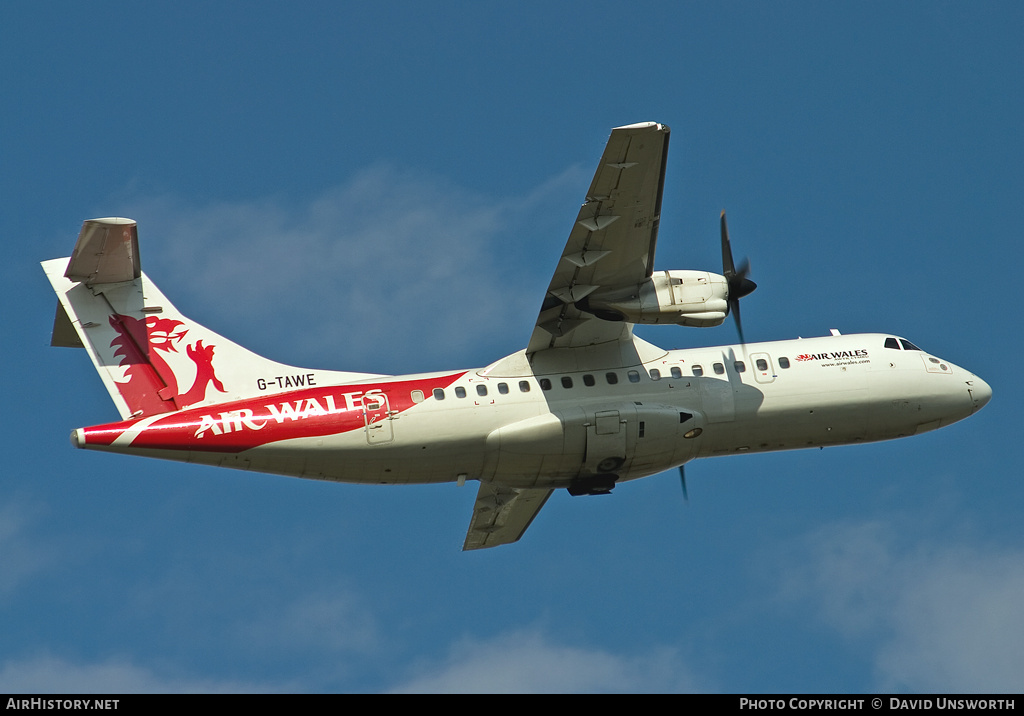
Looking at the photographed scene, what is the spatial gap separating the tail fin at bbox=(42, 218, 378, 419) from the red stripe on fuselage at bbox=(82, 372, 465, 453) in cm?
70

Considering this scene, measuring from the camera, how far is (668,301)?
2709 centimetres

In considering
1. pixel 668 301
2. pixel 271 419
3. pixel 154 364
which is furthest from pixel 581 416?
pixel 154 364

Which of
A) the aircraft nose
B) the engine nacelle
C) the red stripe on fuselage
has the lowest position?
the aircraft nose

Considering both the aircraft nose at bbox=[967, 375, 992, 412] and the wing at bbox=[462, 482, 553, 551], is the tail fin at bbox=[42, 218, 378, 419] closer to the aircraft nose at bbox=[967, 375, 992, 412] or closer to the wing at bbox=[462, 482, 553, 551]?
the wing at bbox=[462, 482, 553, 551]

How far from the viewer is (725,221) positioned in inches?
1123

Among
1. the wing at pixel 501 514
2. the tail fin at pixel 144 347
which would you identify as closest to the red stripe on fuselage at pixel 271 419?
the tail fin at pixel 144 347

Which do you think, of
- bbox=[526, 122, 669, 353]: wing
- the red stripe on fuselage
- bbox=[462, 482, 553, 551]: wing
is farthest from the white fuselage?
bbox=[462, 482, 553, 551]: wing

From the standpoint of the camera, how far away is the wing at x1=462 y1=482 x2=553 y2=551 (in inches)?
1268

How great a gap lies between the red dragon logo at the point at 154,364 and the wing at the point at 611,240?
7041mm

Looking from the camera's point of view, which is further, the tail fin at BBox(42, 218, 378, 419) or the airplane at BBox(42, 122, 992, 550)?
the tail fin at BBox(42, 218, 378, 419)

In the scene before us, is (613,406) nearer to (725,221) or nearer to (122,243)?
(725,221)

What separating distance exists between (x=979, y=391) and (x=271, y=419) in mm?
16788

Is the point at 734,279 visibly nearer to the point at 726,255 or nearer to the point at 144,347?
the point at 726,255

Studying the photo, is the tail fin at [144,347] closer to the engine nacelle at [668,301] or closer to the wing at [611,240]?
the wing at [611,240]
